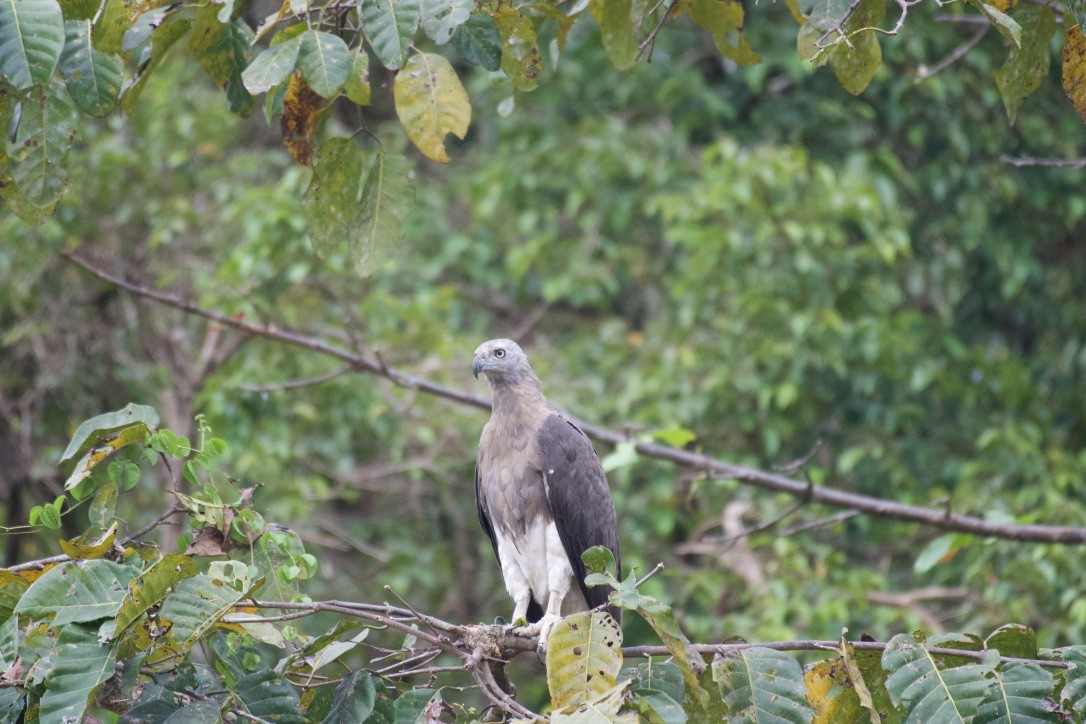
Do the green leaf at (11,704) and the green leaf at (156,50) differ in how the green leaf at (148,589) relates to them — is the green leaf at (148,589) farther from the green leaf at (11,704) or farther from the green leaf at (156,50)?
the green leaf at (156,50)

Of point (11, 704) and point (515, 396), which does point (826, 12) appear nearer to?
point (515, 396)

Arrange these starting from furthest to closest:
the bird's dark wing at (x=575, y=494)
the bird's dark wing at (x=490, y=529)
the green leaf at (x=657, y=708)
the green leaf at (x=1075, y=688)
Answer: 1. the bird's dark wing at (x=490, y=529)
2. the bird's dark wing at (x=575, y=494)
3. the green leaf at (x=1075, y=688)
4. the green leaf at (x=657, y=708)

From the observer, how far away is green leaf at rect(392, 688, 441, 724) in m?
2.44

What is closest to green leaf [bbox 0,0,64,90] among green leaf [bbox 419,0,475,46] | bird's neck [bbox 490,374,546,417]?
green leaf [bbox 419,0,475,46]

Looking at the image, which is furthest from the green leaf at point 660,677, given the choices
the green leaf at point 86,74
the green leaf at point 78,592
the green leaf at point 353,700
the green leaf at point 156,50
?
the green leaf at point 156,50

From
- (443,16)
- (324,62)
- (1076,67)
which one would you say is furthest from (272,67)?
(1076,67)

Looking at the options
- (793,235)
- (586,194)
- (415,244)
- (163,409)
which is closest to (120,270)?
(163,409)

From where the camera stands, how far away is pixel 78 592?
2361 mm

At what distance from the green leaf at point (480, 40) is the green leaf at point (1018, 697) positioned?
1.81 meters

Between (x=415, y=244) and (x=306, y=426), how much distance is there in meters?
1.82

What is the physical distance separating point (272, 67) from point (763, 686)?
1.73 metres

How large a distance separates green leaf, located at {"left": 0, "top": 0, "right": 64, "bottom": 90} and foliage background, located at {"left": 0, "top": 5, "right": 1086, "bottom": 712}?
351 centimetres

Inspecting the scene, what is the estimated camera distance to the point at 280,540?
8.98 feet

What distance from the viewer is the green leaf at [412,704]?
244cm
